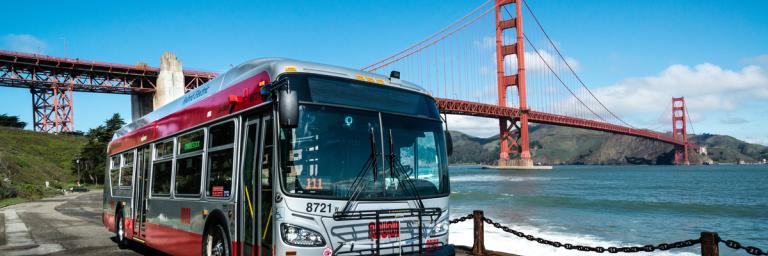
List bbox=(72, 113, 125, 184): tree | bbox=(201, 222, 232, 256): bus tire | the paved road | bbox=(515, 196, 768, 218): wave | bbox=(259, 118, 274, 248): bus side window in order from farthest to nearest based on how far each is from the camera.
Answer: bbox=(72, 113, 125, 184): tree → bbox=(515, 196, 768, 218): wave → the paved road → bbox=(201, 222, 232, 256): bus tire → bbox=(259, 118, 274, 248): bus side window

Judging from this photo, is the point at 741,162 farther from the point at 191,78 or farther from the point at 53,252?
the point at 53,252

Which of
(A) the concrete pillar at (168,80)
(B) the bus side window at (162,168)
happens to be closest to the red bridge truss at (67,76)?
(A) the concrete pillar at (168,80)

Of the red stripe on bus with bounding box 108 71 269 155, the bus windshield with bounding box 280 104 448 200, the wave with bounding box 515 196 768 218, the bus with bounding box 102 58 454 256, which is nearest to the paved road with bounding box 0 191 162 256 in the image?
A: the red stripe on bus with bounding box 108 71 269 155

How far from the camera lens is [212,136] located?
6629 millimetres

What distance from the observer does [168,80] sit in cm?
2753

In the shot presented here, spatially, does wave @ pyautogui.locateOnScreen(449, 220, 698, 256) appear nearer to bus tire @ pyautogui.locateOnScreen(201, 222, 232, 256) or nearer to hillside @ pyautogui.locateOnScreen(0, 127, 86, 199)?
bus tire @ pyautogui.locateOnScreen(201, 222, 232, 256)

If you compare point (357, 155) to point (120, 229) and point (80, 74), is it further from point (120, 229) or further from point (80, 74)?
point (80, 74)

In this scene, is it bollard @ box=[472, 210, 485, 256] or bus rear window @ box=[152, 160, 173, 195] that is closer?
bus rear window @ box=[152, 160, 173, 195]

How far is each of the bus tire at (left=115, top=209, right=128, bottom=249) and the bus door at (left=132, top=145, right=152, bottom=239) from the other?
1.02 meters

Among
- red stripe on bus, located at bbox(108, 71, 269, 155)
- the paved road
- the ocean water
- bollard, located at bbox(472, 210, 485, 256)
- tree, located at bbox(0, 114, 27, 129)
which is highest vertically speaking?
tree, located at bbox(0, 114, 27, 129)

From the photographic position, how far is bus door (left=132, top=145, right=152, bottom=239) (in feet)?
29.4

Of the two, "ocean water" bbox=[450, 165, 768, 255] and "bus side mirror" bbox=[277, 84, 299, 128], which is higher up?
"bus side mirror" bbox=[277, 84, 299, 128]

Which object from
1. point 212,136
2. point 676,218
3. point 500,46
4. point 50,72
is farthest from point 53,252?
point 500,46

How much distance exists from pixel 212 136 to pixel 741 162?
222115 mm
